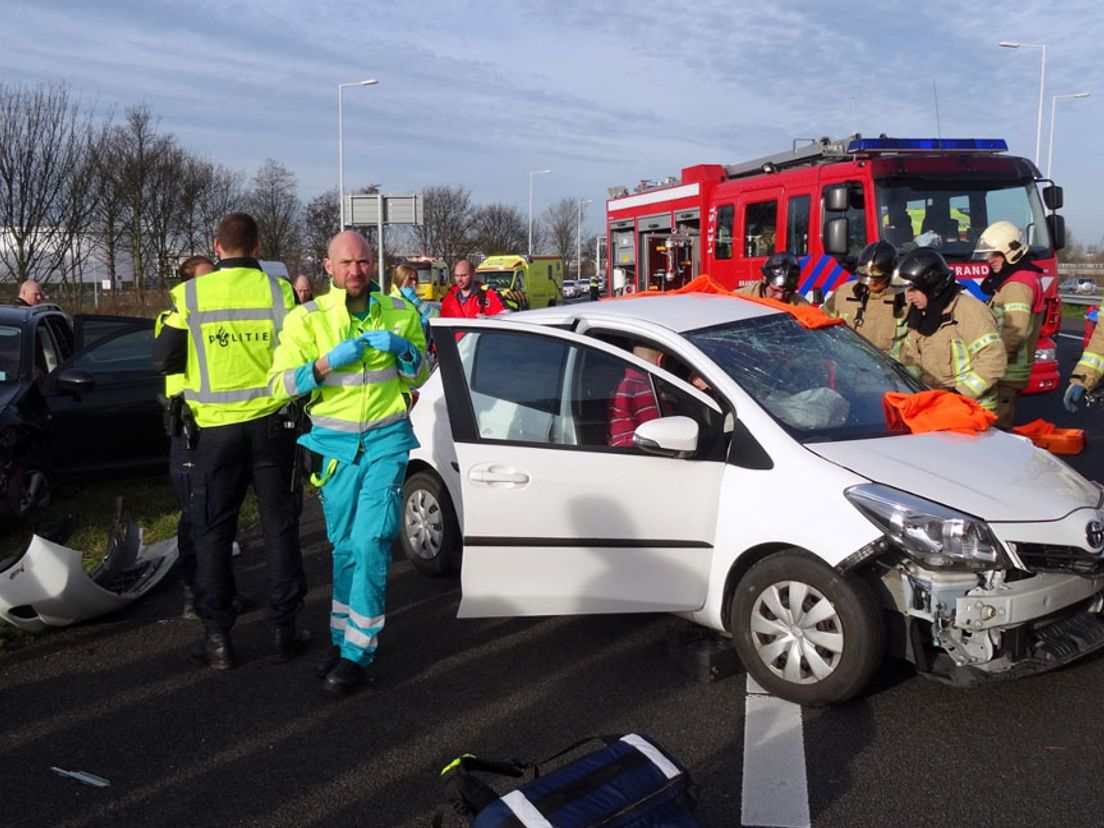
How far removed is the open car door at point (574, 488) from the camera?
165 inches

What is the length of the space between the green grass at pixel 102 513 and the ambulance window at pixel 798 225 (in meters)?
6.36

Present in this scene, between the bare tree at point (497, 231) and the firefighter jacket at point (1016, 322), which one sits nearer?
the firefighter jacket at point (1016, 322)

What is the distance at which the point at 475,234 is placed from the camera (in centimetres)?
5834

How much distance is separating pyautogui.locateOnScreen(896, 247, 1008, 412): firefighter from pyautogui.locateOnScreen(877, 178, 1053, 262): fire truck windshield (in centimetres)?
418

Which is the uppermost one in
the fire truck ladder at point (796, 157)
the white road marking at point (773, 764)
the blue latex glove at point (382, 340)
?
the fire truck ladder at point (796, 157)

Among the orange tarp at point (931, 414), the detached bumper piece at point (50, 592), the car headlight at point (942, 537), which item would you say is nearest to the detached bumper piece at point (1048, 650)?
the car headlight at point (942, 537)

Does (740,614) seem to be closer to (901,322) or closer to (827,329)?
(827,329)

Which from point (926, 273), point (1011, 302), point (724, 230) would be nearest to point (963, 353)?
point (926, 273)

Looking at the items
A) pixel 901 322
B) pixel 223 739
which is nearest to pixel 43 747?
pixel 223 739

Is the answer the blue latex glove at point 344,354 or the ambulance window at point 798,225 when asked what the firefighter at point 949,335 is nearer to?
the blue latex glove at point 344,354

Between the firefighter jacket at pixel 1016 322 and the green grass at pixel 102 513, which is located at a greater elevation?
the firefighter jacket at pixel 1016 322

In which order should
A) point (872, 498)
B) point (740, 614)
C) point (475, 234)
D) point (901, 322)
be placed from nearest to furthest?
1. point (872, 498)
2. point (740, 614)
3. point (901, 322)
4. point (475, 234)

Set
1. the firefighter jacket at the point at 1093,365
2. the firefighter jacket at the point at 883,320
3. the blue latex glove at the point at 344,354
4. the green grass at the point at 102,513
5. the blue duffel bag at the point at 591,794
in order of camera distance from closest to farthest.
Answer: the blue duffel bag at the point at 591,794, the blue latex glove at the point at 344,354, the firefighter jacket at the point at 1093,365, the firefighter jacket at the point at 883,320, the green grass at the point at 102,513

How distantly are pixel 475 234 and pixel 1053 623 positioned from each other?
2206 inches
